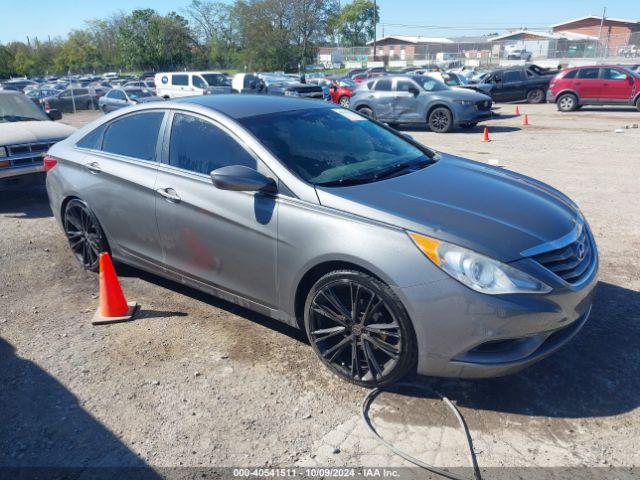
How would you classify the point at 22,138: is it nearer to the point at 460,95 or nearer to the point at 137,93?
the point at 460,95

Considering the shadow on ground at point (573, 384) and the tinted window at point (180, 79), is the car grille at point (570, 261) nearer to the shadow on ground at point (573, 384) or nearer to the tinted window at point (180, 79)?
the shadow on ground at point (573, 384)

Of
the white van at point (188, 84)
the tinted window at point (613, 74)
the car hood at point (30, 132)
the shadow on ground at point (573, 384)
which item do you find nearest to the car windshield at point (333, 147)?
the shadow on ground at point (573, 384)

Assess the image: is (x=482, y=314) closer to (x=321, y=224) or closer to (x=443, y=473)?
(x=443, y=473)

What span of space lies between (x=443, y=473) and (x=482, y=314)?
799 millimetres

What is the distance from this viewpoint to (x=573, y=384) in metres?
3.22

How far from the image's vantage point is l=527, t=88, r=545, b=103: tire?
23.5m

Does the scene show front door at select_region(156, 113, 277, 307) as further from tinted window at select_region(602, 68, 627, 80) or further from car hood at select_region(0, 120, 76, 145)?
tinted window at select_region(602, 68, 627, 80)

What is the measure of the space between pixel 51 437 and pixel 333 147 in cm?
255

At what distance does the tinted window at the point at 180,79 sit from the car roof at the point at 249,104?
66.6 ft

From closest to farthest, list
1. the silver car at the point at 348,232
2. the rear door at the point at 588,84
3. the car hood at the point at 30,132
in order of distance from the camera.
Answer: the silver car at the point at 348,232 < the car hood at the point at 30,132 < the rear door at the point at 588,84

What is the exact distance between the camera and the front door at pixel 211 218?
138 inches

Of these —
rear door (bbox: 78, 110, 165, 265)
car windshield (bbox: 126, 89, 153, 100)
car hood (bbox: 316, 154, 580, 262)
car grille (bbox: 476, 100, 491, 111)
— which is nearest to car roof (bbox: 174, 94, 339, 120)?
rear door (bbox: 78, 110, 165, 265)

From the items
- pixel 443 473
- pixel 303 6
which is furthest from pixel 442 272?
pixel 303 6

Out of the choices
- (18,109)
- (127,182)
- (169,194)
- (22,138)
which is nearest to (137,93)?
(18,109)
